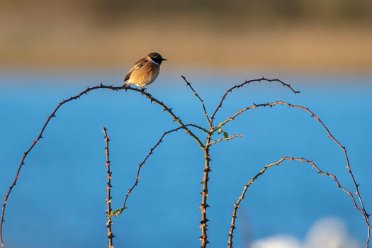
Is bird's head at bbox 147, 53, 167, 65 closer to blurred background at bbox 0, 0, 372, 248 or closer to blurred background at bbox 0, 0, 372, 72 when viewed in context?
blurred background at bbox 0, 0, 372, 248

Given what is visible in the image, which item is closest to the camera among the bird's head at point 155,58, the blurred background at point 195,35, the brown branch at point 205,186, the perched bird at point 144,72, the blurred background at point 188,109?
the brown branch at point 205,186

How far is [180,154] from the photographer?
48.6ft

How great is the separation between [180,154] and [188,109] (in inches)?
90.9

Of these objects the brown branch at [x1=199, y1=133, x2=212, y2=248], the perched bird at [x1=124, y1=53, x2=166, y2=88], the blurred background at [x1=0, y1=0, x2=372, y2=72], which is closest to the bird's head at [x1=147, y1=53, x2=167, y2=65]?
the perched bird at [x1=124, y1=53, x2=166, y2=88]

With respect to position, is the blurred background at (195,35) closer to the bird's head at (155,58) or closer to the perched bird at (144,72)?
the bird's head at (155,58)

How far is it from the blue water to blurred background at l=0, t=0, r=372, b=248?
0.03m

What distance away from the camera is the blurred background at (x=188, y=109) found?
32.5ft

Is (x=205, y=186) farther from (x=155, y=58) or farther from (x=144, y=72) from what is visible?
(x=155, y=58)

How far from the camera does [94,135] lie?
1631 cm

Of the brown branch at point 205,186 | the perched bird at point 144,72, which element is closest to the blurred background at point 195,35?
the perched bird at point 144,72

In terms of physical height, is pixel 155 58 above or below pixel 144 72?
above

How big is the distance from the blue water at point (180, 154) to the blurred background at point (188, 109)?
Answer: 0.03 m

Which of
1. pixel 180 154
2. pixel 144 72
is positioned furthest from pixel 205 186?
pixel 180 154

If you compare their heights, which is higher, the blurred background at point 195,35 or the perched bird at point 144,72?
the blurred background at point 195,35
